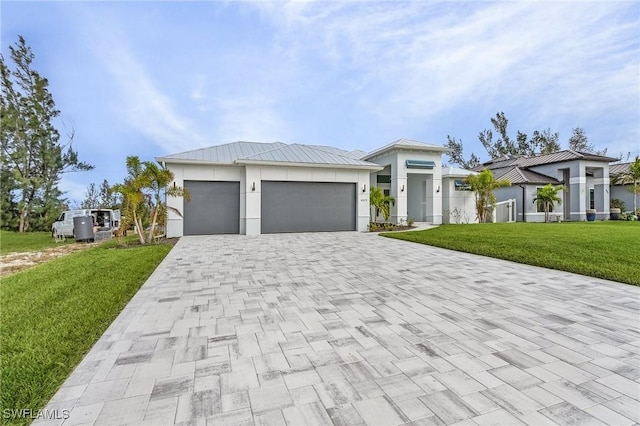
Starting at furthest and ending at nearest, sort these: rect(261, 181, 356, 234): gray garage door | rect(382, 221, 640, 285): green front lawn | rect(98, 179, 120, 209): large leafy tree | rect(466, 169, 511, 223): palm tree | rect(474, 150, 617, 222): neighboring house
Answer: rect(98, 179, 120, 209): large leafy tree < rect(474, 150, 617, 222): neighboring house < rect(466, 169, 511, 223): palm tree < rect(261, 181, 356, 234): gray garage door < rect(382, 221, 640, 285): green front lawn

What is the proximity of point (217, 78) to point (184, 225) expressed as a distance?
8098 mm

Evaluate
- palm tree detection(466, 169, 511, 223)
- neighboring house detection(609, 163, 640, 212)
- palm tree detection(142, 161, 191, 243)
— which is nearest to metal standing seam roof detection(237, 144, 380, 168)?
palm tree detection(142, 161, 191, 243)

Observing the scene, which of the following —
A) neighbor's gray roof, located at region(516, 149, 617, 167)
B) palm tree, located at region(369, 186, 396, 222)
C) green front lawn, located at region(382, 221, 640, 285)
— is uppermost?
neighbor's gray roof, located at region(516, 149, 617, 167)

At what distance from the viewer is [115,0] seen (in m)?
8.18

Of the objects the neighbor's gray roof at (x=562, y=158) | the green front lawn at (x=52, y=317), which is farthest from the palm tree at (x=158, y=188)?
the neighbor's gray roof at (x=562, y=158)

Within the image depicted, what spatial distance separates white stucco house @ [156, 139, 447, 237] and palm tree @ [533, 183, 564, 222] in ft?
42.5

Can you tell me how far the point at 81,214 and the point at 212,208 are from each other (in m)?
6.77

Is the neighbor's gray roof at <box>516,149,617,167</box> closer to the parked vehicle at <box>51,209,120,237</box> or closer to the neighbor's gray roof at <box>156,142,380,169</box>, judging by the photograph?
the neighbor's gray roof at <box>156,142,380,169</box>

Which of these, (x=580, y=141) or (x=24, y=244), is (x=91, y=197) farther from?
(x=580, y=141)

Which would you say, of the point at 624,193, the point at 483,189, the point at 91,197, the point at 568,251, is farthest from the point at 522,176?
the point at 91,197

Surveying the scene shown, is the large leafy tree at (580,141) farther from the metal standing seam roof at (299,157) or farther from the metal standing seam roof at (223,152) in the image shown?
the metal standing seam roof at (223,152)

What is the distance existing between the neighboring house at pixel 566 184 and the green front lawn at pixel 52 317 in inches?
915

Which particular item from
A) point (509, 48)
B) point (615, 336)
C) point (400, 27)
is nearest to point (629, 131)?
point (509, 48)

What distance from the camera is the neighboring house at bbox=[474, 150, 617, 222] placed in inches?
828
